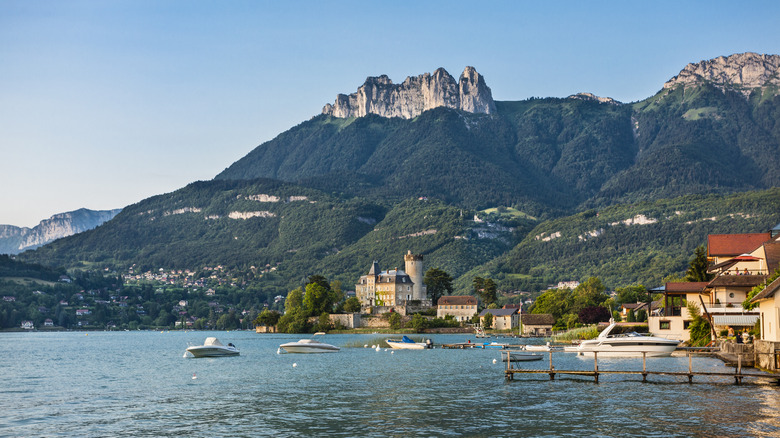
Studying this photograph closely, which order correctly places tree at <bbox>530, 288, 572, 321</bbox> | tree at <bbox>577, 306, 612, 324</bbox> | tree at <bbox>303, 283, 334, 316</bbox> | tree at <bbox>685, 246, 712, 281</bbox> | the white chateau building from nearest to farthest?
tree at <bbox>685, 246, 712, 281</bbox>, tree at <bbox>577, 306, 612, 324</bbox>, tree at <bbox>530, 288, 572, 321</bbox>, tree at <bbox>303, 283, 334, 316</bbox>, the white chateau building

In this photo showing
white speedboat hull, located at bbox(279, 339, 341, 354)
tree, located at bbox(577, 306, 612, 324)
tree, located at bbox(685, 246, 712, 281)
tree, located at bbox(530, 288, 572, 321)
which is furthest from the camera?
tree, located at bbox(530, 288, 572, 321)

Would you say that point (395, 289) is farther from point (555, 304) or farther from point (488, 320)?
point (555, 304)

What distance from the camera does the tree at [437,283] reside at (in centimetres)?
16738

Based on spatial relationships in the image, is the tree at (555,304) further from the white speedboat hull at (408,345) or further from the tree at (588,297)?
the white speedboat hull at (408,345)

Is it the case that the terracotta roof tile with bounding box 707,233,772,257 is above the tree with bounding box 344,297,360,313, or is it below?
above

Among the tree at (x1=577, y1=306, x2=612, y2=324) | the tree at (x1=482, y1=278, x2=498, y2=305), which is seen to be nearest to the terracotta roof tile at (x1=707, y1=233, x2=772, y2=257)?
the tree at (x1=577, y1=306, x2=612, y2=324)

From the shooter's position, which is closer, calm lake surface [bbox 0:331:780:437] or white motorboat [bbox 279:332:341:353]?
calm lake surface [bbox 0:331:780:437]

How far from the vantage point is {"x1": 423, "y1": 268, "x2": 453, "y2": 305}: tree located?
16738 centimetres

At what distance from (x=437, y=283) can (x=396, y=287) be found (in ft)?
29.9

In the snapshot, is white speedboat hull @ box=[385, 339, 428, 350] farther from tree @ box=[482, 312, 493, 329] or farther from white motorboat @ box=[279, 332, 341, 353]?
→ tree @ box=[482, 312, 493, 329]

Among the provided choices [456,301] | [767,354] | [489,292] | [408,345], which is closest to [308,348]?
[408,345]

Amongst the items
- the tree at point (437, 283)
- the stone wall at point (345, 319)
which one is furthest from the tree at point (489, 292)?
the stone wall at point (345, 319)

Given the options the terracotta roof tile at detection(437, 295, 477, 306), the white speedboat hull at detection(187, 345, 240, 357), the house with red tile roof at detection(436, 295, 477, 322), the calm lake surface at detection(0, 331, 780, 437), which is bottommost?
the calm lake surface at detection(0, 331, 780, 437)

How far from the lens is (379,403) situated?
4044 cm
